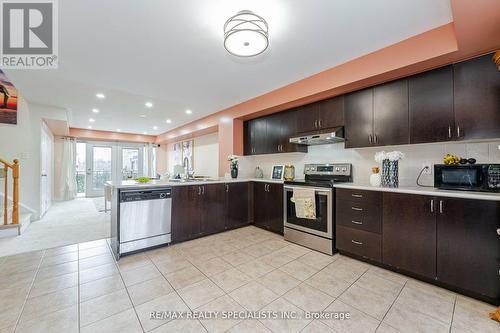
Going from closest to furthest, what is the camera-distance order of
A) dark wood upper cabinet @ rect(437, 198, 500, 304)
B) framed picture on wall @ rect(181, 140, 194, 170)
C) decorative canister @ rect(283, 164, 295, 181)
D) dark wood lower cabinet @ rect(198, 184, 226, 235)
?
dark wood upper cabinet @ rect(437, 198, 500, 304) < dark wood lower cabinet @ rect(198, 184, 226, 235) < decorative canister @ rect(283, 164, 295, 181) < framed picture on wall @ rect(181, 140, 194, 170)

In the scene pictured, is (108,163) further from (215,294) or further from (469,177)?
(469,177)

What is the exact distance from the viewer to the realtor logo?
5.96 ft

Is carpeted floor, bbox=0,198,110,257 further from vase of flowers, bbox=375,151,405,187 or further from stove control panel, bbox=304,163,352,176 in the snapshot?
vase of flowers, bbox=375,151,405,187

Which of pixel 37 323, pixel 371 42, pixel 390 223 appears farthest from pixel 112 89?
pixel 390 223

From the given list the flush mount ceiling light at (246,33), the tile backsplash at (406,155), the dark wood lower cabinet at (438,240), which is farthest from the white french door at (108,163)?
the dark wood lower cabinet at (438,240)

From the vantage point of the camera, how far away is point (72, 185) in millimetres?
7250

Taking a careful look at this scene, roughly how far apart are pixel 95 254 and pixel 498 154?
4.83 m

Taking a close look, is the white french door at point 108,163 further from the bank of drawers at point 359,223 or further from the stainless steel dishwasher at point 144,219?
the bank of drawers at point 359,223

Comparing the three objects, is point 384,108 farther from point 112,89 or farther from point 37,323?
point 112,89

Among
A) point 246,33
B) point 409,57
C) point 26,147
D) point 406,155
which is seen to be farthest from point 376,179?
point 26,147

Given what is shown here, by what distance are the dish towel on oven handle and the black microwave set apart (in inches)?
52.9

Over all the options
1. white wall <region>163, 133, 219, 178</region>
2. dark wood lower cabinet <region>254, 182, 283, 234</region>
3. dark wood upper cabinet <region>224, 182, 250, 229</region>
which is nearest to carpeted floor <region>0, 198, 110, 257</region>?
dark wood upper cabinet <region>224, 182, 250, 229</region>

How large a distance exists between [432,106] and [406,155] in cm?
67

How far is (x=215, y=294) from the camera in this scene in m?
1.91
